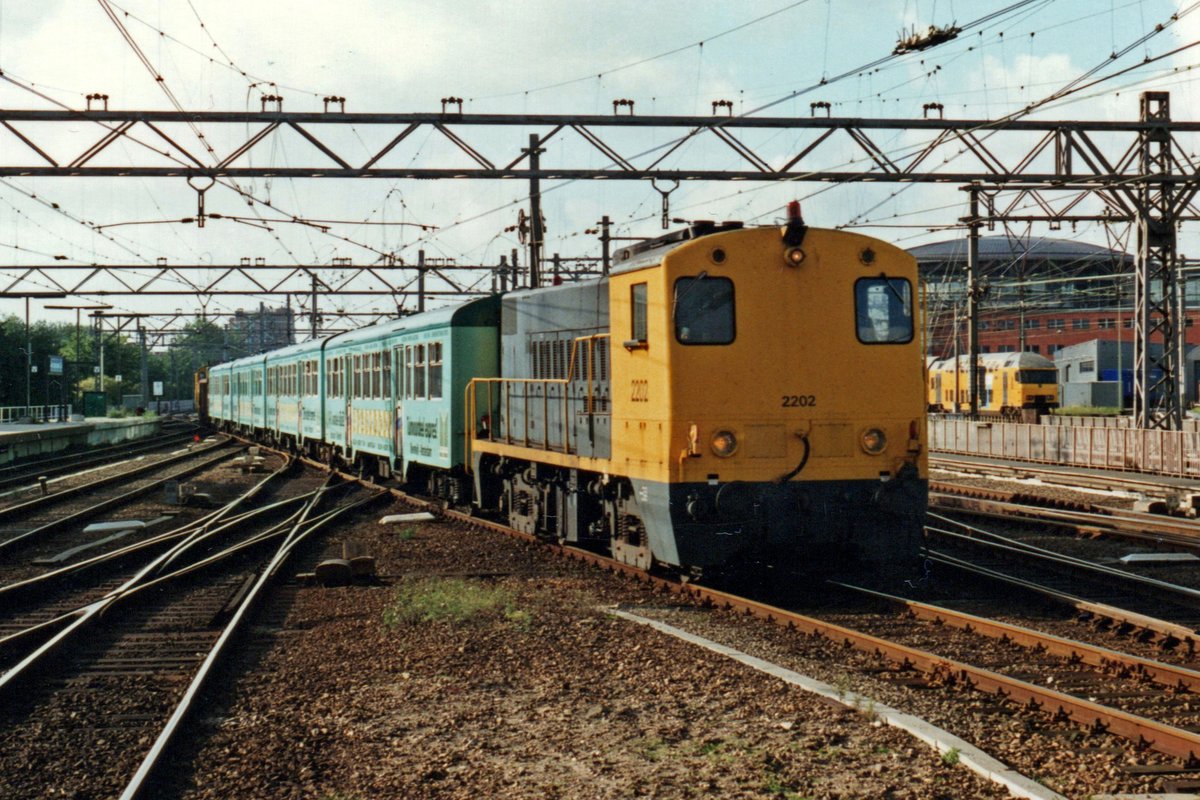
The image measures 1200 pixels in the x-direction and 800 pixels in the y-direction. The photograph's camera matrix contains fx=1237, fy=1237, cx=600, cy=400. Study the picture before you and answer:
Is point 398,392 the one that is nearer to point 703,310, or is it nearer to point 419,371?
point 419,371

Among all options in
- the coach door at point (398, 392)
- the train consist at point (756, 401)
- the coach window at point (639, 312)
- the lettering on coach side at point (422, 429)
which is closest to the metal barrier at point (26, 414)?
the coach door at point (398, 392)

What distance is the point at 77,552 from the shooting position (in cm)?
1694

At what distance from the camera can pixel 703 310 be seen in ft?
37.9

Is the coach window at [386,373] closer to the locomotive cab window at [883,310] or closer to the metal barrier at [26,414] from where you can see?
the locomotive cab window at [883,310]

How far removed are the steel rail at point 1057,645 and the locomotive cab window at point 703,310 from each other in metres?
2.92

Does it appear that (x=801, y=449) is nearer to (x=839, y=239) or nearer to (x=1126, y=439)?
(x=839, y=239)

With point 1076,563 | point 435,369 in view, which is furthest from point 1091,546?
point 435,369

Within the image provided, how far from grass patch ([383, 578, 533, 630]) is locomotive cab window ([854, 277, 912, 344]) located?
4.28 meters

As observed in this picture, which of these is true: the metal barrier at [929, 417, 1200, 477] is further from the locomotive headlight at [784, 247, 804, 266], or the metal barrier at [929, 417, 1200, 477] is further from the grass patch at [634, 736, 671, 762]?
the grass patch at [634, 736, 671, 762]

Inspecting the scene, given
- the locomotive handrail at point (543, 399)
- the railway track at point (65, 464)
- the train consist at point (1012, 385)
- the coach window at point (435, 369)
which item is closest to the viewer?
the locomotive handrail at point (543, 399)

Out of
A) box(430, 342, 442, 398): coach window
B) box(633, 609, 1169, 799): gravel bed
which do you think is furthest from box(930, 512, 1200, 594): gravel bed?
box(430, 342, 442, 398): coach window

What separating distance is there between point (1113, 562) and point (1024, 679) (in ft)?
21.8

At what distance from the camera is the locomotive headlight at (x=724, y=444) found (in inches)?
449

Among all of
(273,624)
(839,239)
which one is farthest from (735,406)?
(273,624)
